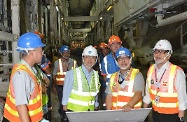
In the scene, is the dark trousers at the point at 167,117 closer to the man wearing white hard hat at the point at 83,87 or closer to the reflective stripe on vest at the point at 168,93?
the reflective stripe on vest at the point at 168,93

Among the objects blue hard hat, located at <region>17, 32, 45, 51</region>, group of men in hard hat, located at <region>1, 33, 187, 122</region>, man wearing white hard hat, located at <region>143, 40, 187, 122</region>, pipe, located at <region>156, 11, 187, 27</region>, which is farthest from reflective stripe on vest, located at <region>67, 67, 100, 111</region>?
pipe, located at <region>156, 11, 187, 27</region>

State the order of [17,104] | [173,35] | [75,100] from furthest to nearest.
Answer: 1. [173,35]
2. [75,100]
3. [17,104]

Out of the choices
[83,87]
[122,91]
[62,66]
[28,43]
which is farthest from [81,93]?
[62,66]

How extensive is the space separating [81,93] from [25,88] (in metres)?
1.10

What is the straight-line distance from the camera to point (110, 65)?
462cm

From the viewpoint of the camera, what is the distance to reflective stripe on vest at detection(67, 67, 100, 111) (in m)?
3.10

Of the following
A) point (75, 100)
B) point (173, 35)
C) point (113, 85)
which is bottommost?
point (75, 100)

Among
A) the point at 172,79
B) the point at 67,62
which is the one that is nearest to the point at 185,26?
the point at 67,62

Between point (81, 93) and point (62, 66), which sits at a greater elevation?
point (62, 66)

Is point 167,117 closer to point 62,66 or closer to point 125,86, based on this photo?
point 125,86

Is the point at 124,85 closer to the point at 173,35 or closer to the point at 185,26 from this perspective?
the point at 185,26

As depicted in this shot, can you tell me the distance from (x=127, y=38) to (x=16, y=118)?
12.4 metres

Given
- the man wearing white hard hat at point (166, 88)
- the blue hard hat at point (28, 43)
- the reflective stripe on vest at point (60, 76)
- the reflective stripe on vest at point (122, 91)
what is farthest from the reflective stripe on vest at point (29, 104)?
the reflective stripe on vest at point (60, 76)

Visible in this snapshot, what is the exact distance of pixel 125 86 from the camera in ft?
9.75
